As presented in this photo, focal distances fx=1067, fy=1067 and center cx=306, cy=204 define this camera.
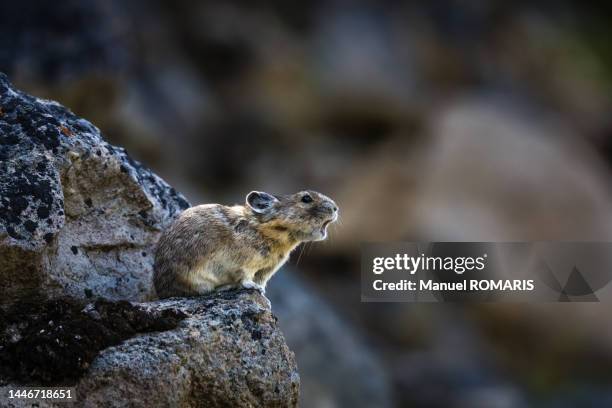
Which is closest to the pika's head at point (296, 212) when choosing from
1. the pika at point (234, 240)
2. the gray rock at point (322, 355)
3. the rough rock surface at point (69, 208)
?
the pika at point (234, 240)

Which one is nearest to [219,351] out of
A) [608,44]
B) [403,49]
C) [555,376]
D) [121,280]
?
[121,280]

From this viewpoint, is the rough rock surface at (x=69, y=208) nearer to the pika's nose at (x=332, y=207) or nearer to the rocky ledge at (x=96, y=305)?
the rocky ledge at (x=96, y=305)

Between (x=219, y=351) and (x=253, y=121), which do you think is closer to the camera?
(x=219, y=351)

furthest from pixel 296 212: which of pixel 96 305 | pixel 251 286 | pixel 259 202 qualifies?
pixel 96 305

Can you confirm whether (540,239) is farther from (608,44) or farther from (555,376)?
(608,44)

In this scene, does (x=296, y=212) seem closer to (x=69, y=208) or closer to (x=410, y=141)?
(x=69, y=208)

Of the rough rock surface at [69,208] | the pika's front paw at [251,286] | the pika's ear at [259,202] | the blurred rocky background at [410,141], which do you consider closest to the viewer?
the rough rock surface at [69,208]
